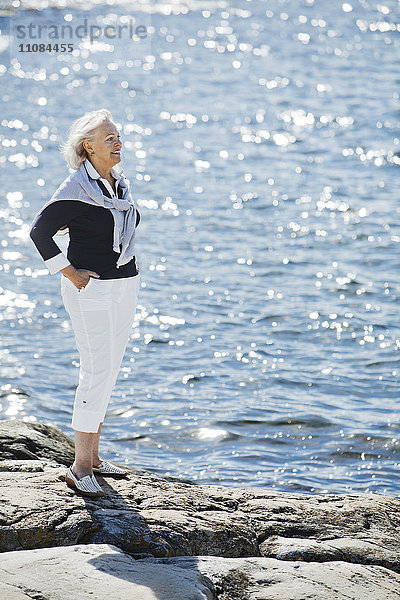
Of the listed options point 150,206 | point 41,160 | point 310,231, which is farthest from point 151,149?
point 310,231

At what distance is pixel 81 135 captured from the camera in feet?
15.9

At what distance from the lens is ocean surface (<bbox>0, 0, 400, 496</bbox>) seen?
812 cm

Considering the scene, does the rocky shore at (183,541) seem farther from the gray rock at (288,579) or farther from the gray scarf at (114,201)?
the gray scarf at (114,201)

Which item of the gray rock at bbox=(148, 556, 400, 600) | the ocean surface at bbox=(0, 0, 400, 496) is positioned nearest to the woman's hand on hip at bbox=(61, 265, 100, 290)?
the gray rock at bbox=(148, 556, 400, 600)

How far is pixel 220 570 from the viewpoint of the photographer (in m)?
4.29

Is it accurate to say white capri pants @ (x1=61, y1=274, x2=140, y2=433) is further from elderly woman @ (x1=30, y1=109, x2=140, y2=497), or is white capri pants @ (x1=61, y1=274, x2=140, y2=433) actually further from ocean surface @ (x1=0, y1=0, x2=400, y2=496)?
ocean surface @ (x1=0, y1=0, x2=400, y2=496)

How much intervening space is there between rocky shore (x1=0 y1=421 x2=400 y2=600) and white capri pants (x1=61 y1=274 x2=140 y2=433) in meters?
0.47

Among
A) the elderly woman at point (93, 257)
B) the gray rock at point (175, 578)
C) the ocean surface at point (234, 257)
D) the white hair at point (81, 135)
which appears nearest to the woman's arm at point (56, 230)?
the elderly woman at point (93, 257)

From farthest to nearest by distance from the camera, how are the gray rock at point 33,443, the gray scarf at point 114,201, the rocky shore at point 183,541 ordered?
the gray rock at point 33,443 < the gray scarf at point 114,201 < the rocky shore at point 183,541

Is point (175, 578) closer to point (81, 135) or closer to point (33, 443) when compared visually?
point (33, 443)

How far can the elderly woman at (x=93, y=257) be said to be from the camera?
4.82m

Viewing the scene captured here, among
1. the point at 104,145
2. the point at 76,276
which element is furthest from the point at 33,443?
the point at 104,145

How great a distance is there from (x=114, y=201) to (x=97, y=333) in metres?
0.70

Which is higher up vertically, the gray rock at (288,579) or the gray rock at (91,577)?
the gray rock at (91,577)
